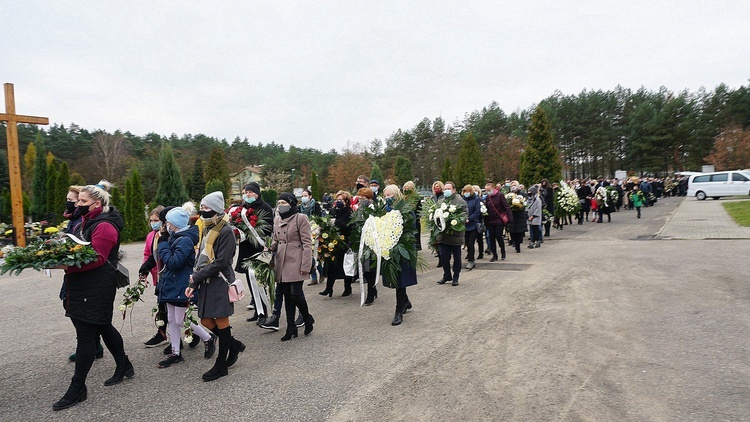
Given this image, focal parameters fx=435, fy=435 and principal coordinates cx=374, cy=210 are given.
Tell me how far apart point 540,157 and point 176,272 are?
22878mm

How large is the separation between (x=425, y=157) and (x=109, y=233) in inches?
2269

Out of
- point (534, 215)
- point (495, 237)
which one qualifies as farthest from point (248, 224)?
point (534, 215)

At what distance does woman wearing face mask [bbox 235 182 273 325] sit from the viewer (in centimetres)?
608

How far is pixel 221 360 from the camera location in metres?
4.57

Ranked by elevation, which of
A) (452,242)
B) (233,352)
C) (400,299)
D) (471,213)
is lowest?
(233,352)

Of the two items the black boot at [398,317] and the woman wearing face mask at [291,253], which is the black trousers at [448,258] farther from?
the woman wearing face mask at [291,253]

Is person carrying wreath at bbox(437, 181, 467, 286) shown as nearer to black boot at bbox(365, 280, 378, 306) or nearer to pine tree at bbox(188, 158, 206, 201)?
black boot at bbox(365, 280, 378, 306)

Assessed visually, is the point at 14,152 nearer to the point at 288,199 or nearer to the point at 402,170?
the point at 288,199

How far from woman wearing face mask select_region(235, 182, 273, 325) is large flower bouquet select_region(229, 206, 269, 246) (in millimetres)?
21

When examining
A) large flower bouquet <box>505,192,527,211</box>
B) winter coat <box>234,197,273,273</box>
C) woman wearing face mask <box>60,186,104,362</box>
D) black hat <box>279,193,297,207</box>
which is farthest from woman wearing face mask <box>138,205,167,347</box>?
large flower bouquet <box>505,192,527,211</box>

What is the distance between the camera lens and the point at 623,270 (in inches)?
354

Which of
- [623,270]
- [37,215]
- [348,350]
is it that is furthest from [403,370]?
[37,215]

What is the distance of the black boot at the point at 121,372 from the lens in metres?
4.54

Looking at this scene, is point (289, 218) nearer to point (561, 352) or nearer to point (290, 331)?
point (290, 331)
